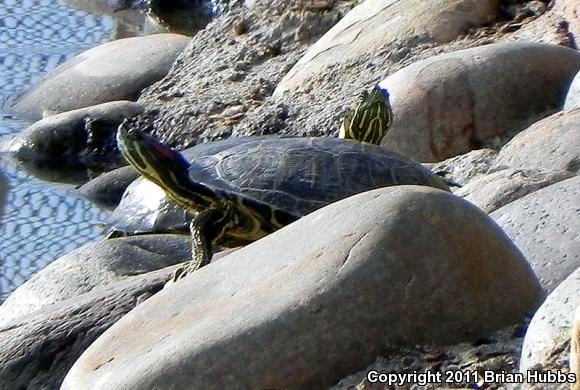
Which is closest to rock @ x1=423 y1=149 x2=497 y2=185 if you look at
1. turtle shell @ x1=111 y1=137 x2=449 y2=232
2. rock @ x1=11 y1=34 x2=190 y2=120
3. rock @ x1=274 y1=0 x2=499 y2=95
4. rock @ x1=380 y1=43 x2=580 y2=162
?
rock @ x1=380 y1=43 x2=580 y2=162

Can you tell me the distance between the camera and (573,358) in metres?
2.47

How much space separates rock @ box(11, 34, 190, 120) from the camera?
9.11m

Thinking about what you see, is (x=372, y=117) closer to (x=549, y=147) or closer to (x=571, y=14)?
(x=549, y=147)

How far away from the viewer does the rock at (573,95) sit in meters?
5.83

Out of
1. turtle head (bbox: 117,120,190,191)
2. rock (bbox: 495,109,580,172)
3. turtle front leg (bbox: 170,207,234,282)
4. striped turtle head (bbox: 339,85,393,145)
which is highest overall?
turtle head (bbox: 117,120,190,191)

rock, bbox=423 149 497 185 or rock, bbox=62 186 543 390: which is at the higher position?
rock, bbox=62 186 543 390

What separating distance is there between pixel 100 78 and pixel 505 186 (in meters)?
5.27

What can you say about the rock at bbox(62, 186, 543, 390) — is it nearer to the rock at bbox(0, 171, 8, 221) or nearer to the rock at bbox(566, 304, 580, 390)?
the rock at bbox(566, 304, 580, 390)

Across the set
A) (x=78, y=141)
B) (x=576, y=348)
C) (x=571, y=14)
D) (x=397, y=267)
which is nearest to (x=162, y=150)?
(x=397, y=267)

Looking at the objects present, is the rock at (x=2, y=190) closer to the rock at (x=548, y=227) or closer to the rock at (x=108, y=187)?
the rock at (x=108, y=187)

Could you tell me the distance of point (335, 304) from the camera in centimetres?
297

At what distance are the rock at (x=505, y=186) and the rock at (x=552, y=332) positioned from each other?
140 cm

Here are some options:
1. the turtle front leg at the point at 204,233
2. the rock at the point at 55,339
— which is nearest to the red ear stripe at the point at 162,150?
the turtle front leg at the point at 204,233

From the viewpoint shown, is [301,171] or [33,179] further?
[33,179]
